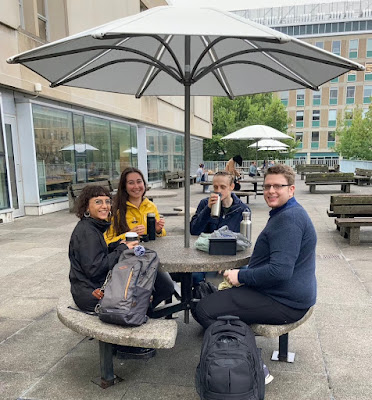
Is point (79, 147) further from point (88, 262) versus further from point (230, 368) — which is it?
point (230, 368)

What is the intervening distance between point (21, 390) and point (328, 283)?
373 centimetres

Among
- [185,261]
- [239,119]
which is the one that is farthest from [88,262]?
[239,119]

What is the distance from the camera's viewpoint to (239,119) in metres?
40.9

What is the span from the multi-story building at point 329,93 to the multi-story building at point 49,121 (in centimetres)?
4145

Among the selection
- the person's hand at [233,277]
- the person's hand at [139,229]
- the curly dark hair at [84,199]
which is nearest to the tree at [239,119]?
the person's hand at [139,229]

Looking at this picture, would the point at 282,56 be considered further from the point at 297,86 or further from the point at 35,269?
the point at 35,269

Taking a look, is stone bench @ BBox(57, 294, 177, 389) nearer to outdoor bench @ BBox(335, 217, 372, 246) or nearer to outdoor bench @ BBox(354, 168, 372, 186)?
outdoor bench @ BBox(335, 217, 372, 246)

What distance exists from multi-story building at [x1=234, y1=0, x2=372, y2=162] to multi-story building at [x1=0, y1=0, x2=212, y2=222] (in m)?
41.4

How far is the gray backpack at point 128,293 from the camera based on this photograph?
7.48 ft

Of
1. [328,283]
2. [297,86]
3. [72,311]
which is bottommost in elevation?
[328,283]

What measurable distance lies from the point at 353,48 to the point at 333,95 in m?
6.72

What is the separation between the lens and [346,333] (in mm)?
3352

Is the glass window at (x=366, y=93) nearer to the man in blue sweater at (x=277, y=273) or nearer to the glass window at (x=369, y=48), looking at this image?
the glass window at (x=369, y=48)

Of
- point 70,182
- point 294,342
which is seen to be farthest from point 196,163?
point 294,342
